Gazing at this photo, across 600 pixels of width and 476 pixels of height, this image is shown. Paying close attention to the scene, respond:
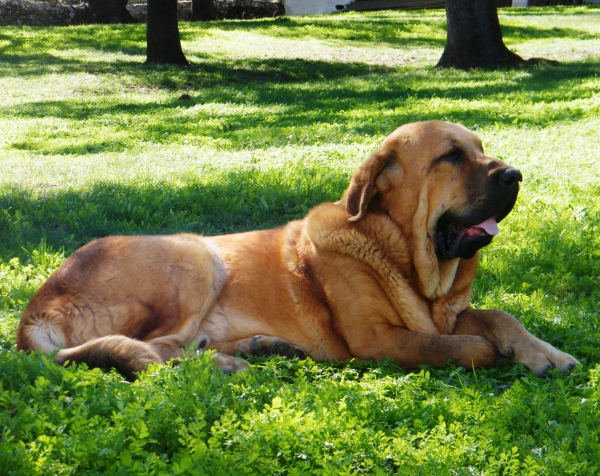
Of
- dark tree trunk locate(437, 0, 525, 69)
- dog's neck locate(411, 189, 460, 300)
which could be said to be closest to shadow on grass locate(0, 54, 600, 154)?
dark tree trunk locate(437, 0, 525, 69)

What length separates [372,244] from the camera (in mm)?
5195

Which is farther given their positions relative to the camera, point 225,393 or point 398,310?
point 398,310

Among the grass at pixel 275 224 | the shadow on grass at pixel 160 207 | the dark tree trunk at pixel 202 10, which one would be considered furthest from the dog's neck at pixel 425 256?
the dark tree trunk at pixel 202 10

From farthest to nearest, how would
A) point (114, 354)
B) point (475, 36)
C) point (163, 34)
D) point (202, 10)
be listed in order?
point (202, 10) < point (163, 34) < point (475, 36) < point (114, 354)

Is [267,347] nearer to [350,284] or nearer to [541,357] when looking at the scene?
[350,284]

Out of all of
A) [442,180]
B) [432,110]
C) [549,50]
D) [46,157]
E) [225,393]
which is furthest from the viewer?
[549,50]

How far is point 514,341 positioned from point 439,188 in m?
1.10

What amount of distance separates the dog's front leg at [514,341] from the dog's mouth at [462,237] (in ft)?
1.43

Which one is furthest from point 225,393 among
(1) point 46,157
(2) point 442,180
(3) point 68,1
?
(3) point 68,1

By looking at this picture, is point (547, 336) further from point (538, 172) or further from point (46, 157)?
point (46, 157)

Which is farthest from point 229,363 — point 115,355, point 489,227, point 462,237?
point 489,227

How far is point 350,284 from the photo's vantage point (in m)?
5.10

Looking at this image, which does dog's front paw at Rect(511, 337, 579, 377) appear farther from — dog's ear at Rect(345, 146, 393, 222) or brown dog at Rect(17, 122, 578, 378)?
dog's ear at Rect(345, 146, 393, 222)

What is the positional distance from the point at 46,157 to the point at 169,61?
10444mm
